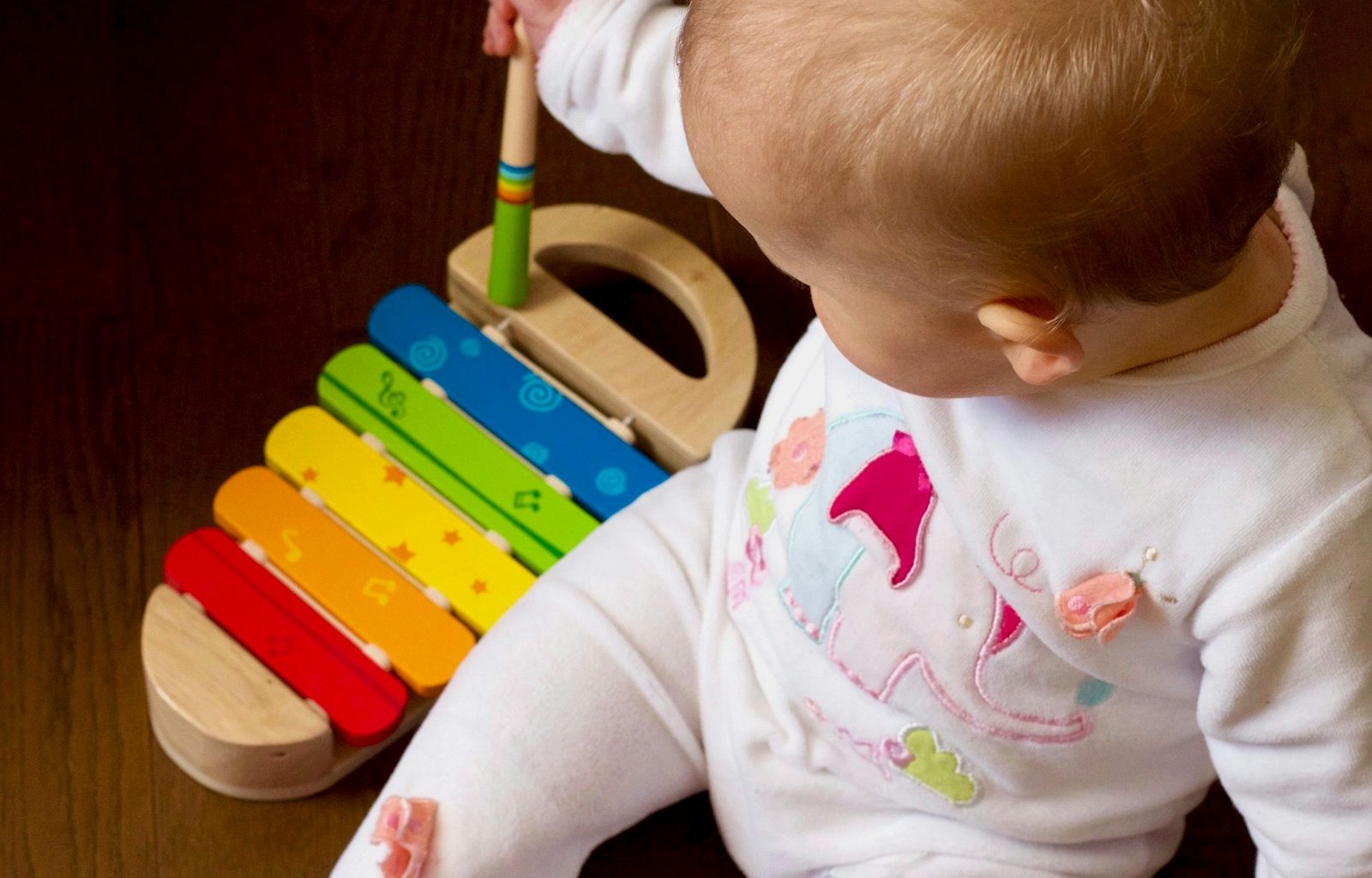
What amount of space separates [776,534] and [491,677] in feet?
0.59

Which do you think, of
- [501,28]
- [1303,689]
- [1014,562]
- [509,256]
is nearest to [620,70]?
[501,28]

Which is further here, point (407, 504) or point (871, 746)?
point (407, 504)

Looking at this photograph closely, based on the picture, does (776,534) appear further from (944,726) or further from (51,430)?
(51,430)

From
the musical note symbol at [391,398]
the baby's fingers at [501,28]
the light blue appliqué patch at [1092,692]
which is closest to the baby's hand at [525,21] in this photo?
the baby's fingers at [501,28]

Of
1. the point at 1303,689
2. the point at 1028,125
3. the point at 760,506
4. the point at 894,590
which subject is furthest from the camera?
the point at 760,506

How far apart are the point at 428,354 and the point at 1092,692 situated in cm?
53

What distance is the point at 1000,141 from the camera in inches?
18.3

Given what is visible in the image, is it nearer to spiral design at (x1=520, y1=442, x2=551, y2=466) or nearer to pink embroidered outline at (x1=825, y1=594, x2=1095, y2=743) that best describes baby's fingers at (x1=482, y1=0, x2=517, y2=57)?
spiral design at (x1=520, y1=442, x2=551, y2=466)

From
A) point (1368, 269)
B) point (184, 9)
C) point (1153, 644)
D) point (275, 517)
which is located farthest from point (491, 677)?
point (1368, 269)

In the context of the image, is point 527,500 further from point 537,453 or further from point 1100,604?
point 1100,604

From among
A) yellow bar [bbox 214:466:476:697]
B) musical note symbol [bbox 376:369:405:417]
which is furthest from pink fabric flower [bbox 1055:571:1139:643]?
musical note symbol [bbox 376:369:405:417]

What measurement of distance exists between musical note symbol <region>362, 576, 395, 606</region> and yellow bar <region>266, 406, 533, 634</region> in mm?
16

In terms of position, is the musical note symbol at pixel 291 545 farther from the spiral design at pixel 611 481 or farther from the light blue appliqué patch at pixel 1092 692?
the light blue appliqué patch at pixel 1092 692

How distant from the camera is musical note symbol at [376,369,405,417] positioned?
3.32 ft
